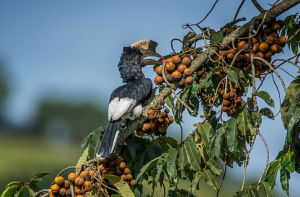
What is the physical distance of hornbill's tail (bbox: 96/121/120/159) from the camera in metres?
2.31

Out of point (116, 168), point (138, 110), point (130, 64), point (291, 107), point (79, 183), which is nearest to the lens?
point (291, 107)

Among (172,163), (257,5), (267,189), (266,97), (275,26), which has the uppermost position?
(257,5)

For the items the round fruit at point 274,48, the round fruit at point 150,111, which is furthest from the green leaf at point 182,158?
the round fruit at point 274,48

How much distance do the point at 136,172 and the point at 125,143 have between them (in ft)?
0.58

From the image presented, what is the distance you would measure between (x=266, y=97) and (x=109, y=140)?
2.91 ft

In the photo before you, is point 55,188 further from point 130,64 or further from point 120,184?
point 130,64

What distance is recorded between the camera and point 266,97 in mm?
1979

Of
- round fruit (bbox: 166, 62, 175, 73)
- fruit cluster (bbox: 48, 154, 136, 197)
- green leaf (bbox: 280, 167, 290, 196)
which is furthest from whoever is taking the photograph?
round fruit (bbox: 166, 62, 175, 73)

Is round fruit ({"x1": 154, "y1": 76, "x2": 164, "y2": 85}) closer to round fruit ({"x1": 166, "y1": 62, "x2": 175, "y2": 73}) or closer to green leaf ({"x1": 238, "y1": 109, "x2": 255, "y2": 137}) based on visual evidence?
round fruit ({"x1": 166, "y1": 62, "x2": 175, "y2": 73})

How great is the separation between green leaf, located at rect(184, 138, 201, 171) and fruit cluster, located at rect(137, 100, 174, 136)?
0.32 meters

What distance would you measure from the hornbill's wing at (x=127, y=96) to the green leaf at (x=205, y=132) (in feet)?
2.27

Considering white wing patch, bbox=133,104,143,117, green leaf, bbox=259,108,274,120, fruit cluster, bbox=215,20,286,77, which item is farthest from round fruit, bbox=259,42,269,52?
white wing patch, bbox=133,104,143,117

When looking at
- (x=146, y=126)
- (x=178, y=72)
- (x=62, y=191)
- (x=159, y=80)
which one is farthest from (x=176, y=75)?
(x=62, y=191)

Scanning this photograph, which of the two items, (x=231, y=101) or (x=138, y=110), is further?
(x=138, y=110)
